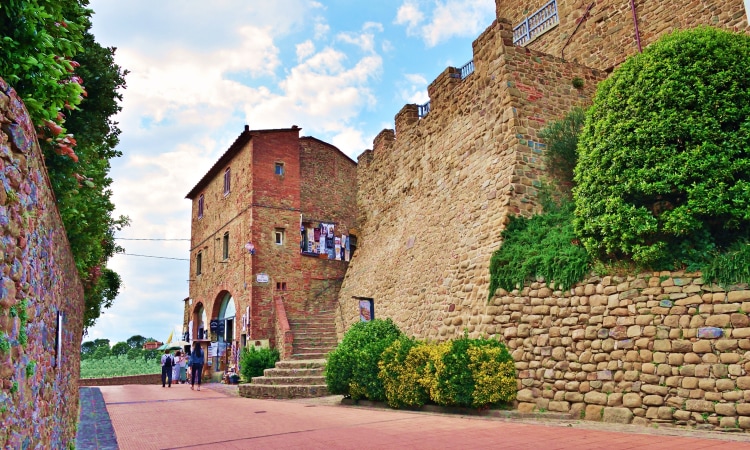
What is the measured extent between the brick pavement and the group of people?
22.1 ft

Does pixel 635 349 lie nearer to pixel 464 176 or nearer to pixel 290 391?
pixel 464 176

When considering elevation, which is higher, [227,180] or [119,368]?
[227,180]

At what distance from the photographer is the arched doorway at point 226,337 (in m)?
21.4

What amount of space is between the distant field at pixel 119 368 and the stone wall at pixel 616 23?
25350 millimetres

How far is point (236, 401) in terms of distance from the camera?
13.4 m

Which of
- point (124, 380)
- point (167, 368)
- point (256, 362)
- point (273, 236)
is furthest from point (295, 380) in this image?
point (124, 380)

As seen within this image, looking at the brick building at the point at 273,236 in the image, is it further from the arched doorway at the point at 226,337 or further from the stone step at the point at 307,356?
the stone step at the point at 307,356

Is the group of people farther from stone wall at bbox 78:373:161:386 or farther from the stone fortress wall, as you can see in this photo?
the stone fortress wall

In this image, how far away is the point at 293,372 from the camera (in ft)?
49.4

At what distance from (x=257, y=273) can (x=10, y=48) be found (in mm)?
15519

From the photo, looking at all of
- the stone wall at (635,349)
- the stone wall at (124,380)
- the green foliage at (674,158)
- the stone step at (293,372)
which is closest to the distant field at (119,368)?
the stone wall at (124,380)

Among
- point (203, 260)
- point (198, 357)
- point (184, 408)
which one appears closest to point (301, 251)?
point (198, 357)

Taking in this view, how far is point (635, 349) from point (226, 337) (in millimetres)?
17699

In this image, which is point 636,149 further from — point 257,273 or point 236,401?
point 257,273
